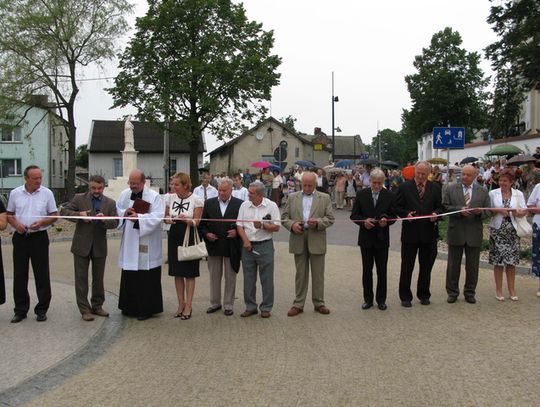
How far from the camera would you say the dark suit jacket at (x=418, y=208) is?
826 cm

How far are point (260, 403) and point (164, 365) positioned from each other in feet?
4.69

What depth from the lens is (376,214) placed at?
26.7 feet

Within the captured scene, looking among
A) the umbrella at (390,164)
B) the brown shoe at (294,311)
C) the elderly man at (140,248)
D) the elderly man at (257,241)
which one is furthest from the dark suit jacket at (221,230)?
the umbrella at (390,164)

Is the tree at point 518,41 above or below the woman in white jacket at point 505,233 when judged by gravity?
above

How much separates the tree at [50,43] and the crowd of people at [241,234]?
23.5m

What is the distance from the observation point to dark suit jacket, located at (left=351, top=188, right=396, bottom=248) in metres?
8.09

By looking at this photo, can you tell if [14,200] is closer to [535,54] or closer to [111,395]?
[111,395]

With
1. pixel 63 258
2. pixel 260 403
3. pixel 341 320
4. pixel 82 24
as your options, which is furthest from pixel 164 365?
pixel 82 24

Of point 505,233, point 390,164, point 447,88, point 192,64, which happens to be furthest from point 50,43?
point 447,88

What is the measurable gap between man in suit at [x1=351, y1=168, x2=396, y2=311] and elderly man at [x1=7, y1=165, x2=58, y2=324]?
169 inches

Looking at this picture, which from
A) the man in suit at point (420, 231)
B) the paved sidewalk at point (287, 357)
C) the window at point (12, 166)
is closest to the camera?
the paved sidewalk at point (287, 357)

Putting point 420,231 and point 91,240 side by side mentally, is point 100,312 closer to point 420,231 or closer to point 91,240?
point 91,240

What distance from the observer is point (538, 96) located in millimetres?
46094

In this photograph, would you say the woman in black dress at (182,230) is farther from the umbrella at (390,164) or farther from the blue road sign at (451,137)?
the umbrella at (390,164)
